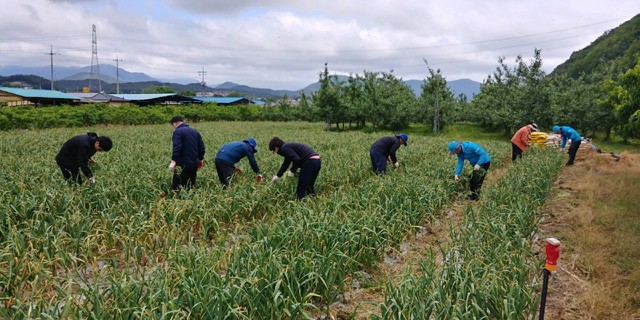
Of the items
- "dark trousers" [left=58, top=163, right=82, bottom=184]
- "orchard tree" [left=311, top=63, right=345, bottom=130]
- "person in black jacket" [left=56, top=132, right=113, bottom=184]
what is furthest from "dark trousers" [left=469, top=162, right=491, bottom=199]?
"orchard tree" [left=311, top=63, right=345, bottom=130]

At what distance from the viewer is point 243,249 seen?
4.11m

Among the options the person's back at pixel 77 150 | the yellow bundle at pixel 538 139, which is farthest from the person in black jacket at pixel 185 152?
the yellow bundle at pixel 538 139

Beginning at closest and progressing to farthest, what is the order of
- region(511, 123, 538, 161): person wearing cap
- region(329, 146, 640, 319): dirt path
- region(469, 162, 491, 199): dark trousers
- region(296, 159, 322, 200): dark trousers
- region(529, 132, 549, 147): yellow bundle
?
region(329, 146, 640, 319): dirt path → region(296, 159, 322, 200): dark trousers → region(469, 162, 491, 199): dark trousers → region(511, 123, 538, 161): person wearing cap → region(529, 132, 549, 147): yellow bundle

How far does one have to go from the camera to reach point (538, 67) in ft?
84.0

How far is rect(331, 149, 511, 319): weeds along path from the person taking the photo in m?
3.78

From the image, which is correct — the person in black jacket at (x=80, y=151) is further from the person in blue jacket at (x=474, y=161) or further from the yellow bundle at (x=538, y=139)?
the yellow bundle at (x=538, y=139)

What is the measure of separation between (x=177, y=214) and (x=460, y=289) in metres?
3.80

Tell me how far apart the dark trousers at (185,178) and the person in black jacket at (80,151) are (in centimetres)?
124

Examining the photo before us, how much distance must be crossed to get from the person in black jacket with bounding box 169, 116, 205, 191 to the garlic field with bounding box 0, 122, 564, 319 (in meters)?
0.48

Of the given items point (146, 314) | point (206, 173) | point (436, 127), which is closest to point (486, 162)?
point (206, 173)

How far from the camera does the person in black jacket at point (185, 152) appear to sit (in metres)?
6.95

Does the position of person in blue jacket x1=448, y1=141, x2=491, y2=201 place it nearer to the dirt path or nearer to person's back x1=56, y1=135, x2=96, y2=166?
the dirt path

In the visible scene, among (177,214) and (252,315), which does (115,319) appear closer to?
(252,315)

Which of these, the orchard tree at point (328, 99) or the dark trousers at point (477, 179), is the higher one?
the orchard tree at point (328, 99)
